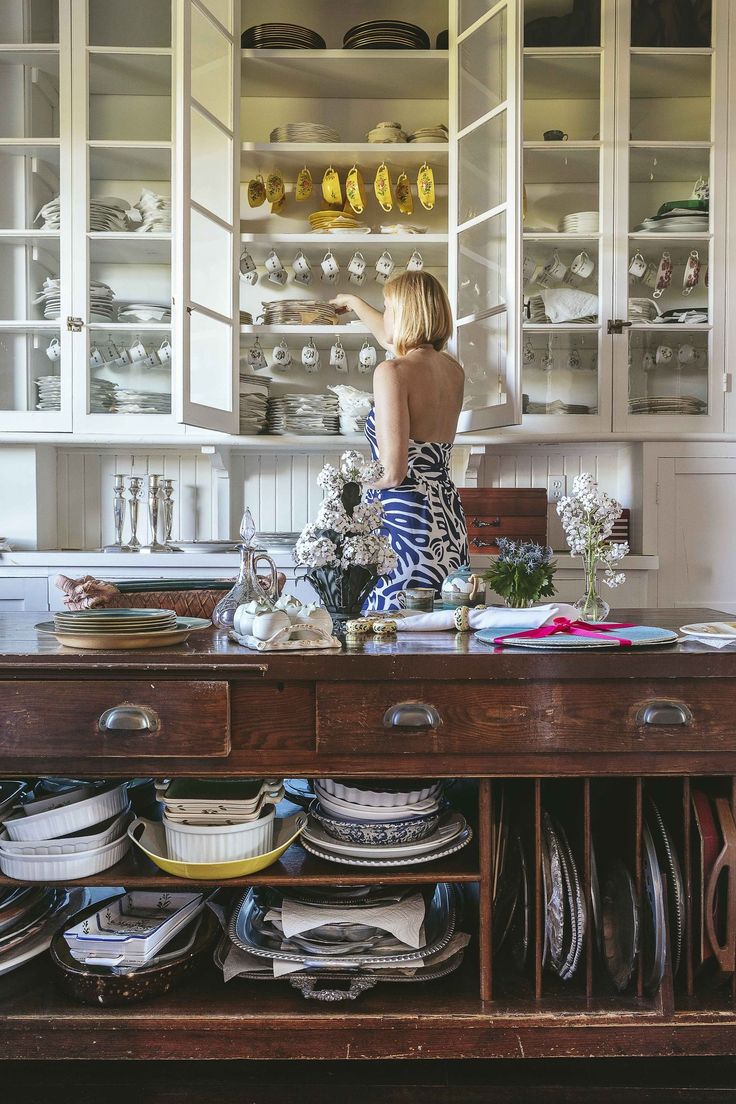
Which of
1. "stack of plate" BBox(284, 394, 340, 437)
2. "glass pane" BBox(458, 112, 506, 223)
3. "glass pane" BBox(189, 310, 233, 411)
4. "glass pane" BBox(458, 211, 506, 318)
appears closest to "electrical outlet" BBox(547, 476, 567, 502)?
"glass pane" BBox(458, 211, 506, 318)

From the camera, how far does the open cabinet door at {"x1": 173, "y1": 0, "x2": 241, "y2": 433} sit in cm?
292

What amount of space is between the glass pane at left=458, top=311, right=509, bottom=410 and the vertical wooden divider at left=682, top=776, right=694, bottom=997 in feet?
6.43

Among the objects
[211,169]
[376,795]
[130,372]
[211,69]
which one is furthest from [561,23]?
[376,795]

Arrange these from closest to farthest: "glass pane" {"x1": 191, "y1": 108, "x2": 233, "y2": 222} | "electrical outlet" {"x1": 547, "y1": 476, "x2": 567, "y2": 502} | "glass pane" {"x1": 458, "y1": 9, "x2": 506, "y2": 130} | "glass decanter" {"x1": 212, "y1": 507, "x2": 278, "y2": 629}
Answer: "glass decanter" {"x1": 212, "y1": 507, "x2": 278, "y2": 629}
"glass pane" {"x1": 458, "y1": 9, "x2": 506, "y2": 130}
"glass pane" {"x1": 191, "y1": 108, "x2": 233, "y2": 222}
"electrical outlet" {"x1": 547, "y1": 476, "x2": 567, "y2": 502}

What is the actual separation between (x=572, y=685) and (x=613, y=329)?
2272mm

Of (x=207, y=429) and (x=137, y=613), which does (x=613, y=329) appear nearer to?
(x=207, y=429)

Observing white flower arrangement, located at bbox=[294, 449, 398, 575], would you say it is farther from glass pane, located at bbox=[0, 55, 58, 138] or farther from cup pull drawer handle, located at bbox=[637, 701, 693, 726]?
glass pane, located at bbox=[0, 55, 58, 138]

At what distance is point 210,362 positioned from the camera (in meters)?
3.16

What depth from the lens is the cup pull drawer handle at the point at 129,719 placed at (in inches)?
52.1

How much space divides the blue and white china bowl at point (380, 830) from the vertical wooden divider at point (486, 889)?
Result: 95mm

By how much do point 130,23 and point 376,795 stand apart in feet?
10.5

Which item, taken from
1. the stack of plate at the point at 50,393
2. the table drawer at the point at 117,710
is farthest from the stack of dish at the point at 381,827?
the stack of plate at the point at 50,393

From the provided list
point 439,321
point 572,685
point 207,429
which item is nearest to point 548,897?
point 572,685

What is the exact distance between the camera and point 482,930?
135 centimetres
